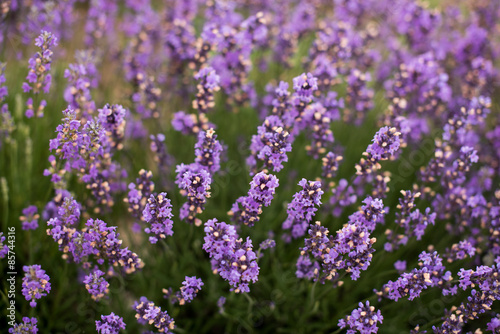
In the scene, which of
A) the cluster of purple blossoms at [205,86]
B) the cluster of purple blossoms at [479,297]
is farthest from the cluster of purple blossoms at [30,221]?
the cluster of purple blossoms at [479,297]

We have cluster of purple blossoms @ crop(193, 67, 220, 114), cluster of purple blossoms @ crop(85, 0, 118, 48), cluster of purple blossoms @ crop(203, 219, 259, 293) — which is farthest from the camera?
cluster of purple blossoms @ crop(85, 0, 118, 48)

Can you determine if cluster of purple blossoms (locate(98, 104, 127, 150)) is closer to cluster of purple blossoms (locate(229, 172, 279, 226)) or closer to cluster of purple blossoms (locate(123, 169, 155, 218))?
cluster of purple blossoms (locate(123, 169, 155, 218))

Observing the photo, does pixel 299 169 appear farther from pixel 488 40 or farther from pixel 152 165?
pixel 488 40

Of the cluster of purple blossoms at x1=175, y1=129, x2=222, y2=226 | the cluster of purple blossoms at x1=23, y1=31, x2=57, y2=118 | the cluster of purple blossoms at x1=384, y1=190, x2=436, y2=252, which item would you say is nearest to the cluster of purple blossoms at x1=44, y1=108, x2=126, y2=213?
the cluster of purple blossoms at x1=23, y1=31, x2=57, y2=118

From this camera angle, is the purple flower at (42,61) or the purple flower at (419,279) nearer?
the purple flower at (419,279)

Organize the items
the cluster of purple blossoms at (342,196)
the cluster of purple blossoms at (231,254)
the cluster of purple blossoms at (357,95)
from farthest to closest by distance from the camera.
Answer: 1. the cluster of purple blossoms at (357,95)
2. the cluster of purple blossoms at (342,196)
3. the cluster of purple blossoms at (231,254)

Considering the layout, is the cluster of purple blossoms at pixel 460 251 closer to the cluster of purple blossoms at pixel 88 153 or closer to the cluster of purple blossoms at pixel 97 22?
the cluster of purple blossoms at pixel 88 153

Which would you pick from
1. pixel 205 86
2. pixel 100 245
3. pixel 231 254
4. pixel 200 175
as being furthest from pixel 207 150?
pixel 100 245
